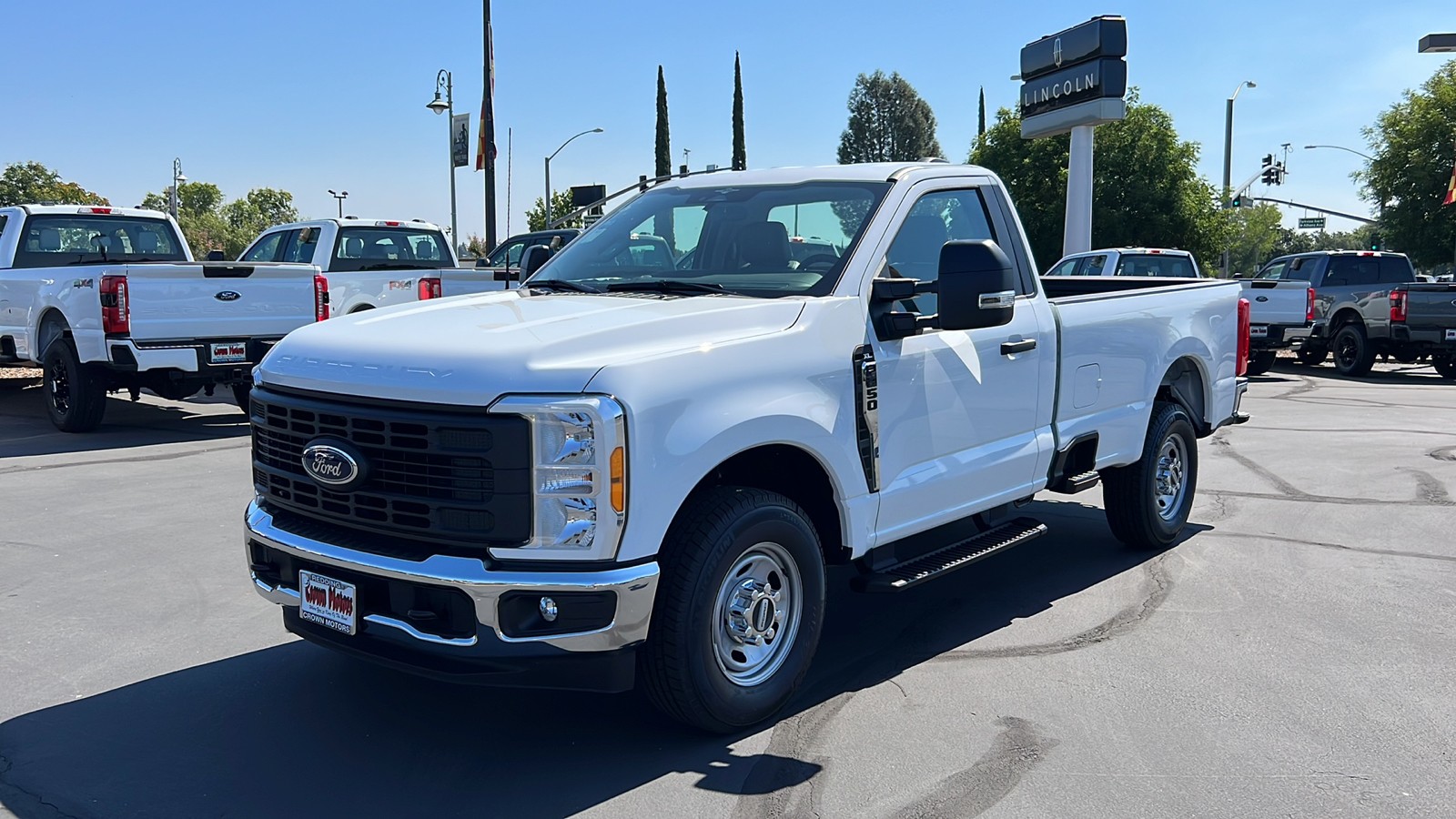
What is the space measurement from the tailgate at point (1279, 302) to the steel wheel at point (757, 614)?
17.5m

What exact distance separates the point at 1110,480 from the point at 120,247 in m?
11.5

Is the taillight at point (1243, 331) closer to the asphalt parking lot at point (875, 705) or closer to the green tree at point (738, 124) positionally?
the asphalt parking lot at point (875, 705)

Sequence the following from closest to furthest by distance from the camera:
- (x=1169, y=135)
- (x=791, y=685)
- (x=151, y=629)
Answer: (x=791, y=685), (x=151, y=629), (x=1169, y=135)

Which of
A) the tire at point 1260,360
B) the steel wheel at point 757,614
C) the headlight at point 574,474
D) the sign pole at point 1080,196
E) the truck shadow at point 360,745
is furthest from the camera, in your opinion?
the sign pole at point 1080,196

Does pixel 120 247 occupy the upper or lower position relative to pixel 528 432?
upper

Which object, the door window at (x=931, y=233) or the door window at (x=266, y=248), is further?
the door window at (x=266, y=248)

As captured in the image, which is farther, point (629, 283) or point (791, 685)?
point (629, 283)

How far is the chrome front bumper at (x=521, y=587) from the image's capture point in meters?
3.55

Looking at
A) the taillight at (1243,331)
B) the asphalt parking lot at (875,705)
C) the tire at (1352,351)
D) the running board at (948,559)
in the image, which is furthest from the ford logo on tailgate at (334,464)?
the tire at (1352,351)

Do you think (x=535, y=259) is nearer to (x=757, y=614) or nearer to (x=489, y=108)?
(x=757, y=614)

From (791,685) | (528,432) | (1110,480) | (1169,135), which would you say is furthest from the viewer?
(1169,135)

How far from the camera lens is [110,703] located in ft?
14.6

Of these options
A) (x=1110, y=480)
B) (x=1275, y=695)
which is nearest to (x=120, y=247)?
(x=1110, y=480)

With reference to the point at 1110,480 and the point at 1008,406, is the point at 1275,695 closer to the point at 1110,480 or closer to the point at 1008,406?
the point at 1008,406
